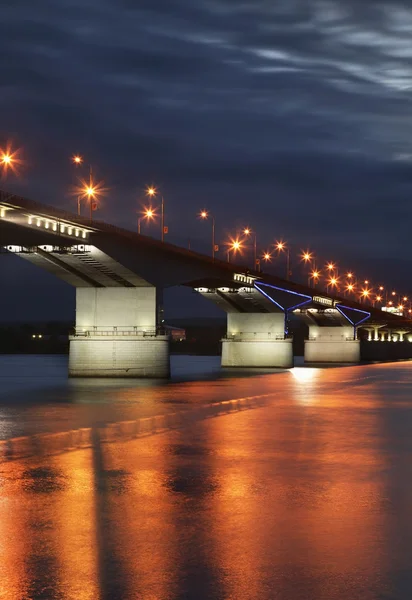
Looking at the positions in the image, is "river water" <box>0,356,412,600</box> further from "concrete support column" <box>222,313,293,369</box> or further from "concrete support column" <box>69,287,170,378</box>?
"concrete support column" <box>222,313,293,369</box>

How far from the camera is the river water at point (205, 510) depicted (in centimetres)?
1063

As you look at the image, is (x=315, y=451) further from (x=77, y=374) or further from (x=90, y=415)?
(x=77, y=374)

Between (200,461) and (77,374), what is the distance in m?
61.0

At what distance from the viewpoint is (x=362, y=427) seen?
33125 millimetres

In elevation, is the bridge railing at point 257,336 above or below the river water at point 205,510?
above

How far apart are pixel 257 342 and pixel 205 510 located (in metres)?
102

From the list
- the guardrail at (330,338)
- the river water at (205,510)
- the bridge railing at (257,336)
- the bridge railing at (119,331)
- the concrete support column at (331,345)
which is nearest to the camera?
the river water at (205,510)

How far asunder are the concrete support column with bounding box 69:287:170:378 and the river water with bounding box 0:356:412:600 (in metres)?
45.0

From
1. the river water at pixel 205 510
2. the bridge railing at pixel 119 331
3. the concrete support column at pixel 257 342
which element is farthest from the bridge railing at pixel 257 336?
the river water at pixel 205 510

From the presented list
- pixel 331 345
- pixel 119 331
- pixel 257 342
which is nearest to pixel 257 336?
pixel 257 342

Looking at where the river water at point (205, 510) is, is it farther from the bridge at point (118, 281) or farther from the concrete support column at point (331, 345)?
the concrete support column at point (331, 345)

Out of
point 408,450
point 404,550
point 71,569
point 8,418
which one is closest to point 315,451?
point 408,450

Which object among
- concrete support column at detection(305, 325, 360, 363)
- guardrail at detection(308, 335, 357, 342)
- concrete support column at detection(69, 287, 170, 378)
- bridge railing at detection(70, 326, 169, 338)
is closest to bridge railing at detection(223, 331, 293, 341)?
concrete support column at detection(69, 287, 170, 378)

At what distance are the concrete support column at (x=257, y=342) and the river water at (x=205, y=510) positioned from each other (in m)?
81.4
